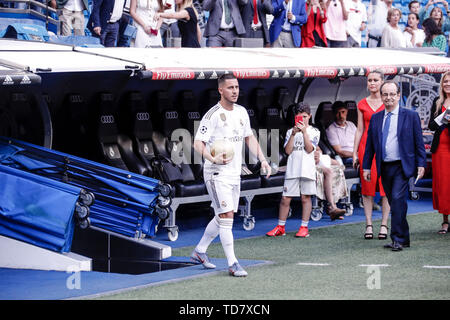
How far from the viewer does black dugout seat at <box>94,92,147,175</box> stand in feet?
41.3

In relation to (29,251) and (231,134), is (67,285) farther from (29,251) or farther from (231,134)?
(231,134)

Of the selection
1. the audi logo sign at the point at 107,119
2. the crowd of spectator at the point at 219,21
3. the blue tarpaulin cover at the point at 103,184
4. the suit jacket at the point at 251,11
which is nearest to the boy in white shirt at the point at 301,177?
the blue tarpaulin cover at the point at 103,184

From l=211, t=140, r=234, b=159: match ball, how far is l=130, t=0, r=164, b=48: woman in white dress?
467cm

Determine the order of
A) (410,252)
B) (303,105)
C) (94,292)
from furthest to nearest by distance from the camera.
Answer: (303,105) → (410,252) → (94,292)

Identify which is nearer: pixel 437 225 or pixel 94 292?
pixel 94 292

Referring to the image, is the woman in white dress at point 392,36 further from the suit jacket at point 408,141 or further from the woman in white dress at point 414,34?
the suit jacket at point 408,141

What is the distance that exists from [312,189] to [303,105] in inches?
43.0

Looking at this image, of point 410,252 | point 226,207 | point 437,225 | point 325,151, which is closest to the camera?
point 226,207

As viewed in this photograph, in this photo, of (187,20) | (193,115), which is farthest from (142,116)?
(187,20)

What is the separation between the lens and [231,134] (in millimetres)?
9750

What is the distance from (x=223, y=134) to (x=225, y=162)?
1.09 ft

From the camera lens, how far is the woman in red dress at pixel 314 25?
640 inches

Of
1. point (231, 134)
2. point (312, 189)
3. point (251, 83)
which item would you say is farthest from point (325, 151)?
point (231, 134)

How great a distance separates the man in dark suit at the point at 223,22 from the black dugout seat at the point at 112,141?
245 cm
